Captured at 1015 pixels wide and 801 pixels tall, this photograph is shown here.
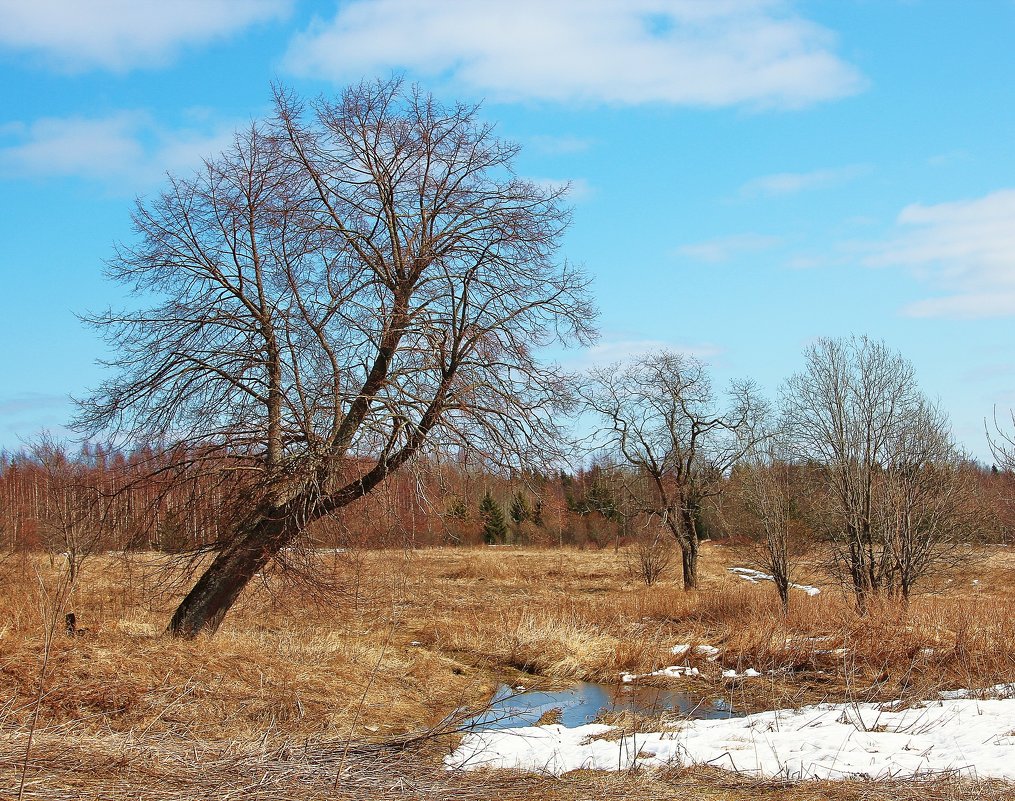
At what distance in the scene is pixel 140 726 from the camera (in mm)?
8086

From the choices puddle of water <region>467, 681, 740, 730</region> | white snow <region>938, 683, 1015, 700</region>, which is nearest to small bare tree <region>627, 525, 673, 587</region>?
puddle of water <region>467, 681, 740, 730</region>

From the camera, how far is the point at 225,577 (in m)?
12.2

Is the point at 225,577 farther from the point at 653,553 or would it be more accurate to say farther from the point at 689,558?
the point at 653,553

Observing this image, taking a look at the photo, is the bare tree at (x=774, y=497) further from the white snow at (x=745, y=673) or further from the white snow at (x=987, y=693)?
the white snow at (x=987, y=693)

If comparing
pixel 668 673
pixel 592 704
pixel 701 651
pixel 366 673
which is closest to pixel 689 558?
pixel 701 651

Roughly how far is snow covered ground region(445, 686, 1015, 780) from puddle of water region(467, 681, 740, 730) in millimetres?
1342

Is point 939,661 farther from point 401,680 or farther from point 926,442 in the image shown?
point 926,442

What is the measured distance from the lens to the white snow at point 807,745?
23.1 feet

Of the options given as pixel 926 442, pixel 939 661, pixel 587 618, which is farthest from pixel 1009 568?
pixel 939 661

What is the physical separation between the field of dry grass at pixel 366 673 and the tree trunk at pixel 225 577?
Result: 12.5 inches

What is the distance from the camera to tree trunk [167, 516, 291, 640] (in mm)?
12023


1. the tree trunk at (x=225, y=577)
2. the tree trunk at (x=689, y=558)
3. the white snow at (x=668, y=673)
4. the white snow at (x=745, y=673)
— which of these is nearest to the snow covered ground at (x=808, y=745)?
the white snow at (x=745, y=673)

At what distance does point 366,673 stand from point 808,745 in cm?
675

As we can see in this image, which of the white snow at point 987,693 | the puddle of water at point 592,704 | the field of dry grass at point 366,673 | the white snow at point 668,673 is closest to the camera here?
the field of dry grass at point 366,673
